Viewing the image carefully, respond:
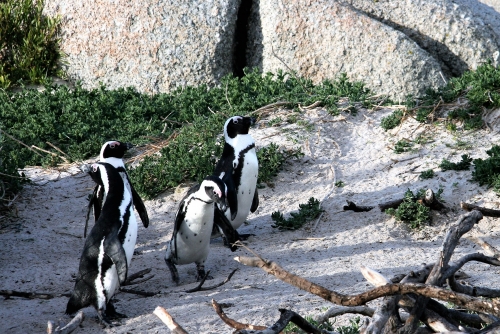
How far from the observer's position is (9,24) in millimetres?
9742

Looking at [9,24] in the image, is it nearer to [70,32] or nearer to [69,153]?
[70,32]

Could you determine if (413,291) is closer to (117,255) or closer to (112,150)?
(117,255)

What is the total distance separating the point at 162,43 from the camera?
9508 mm

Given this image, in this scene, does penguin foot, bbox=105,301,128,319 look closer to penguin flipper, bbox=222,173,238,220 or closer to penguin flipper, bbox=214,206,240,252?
penguin flipper, bbox=214,206,240,252

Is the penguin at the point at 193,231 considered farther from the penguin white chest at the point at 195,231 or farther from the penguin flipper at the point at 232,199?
the penguin flipper at the point at 232,199

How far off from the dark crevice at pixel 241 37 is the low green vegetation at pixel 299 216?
3.72 metres

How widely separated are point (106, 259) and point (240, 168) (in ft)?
6.15

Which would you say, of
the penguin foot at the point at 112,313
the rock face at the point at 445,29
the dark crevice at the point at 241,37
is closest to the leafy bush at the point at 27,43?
the dark crevice at the point at 241,37

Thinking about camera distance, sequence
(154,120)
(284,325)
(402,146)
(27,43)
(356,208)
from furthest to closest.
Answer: (27,43)
(154,120)
(402,146)
(356,208)
(284,325)

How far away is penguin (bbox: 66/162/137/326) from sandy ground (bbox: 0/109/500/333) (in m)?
0.14

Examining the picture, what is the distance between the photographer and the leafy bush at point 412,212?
20.1 ft

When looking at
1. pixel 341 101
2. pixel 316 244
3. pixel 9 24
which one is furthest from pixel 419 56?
pixel 9 24

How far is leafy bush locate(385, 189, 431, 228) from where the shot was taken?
6.12 meters

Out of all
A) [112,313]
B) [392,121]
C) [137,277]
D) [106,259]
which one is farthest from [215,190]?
[392,121]
